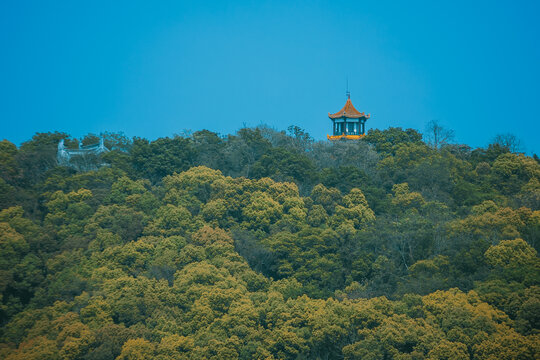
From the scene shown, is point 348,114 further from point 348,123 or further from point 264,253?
point 264,253

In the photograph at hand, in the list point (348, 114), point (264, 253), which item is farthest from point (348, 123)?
point (264, 253)

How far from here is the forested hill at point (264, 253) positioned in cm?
1988

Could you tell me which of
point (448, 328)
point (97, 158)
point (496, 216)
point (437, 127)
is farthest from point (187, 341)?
point (437, 127)

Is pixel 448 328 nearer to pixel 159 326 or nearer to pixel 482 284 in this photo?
pixel 482 284

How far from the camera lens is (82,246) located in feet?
81.7

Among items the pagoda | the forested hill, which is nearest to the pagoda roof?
the pagoda

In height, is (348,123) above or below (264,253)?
above

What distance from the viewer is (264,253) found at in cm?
2447

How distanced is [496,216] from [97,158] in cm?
1797

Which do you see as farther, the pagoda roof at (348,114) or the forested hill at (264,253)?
the pagoda roof at (348,114)

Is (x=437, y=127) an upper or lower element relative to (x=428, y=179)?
upper

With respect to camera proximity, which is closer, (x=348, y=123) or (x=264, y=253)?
(x=264, y=253)

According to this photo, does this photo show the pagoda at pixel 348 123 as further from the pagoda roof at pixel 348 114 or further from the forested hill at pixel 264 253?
the forested hill at pixel 264 253

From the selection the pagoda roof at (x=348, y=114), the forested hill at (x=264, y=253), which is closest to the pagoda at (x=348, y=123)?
the pagoda roof at (x=348, y=114)
